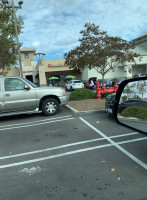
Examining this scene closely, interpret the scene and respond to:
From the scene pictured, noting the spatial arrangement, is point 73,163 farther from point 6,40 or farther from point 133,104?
point 6,40

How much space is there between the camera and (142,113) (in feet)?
7.82

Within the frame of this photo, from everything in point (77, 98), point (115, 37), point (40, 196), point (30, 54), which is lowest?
point (40, 196)

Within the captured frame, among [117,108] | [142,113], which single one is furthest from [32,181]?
[142,113]

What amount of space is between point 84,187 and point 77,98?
30.0ft

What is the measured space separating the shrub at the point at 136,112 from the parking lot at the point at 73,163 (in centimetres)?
99

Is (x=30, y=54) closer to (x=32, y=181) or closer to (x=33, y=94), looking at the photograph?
(x=33, y=94)

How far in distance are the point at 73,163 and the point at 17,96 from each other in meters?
4.71

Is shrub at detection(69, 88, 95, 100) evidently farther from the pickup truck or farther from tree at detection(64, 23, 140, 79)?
the pickup truck

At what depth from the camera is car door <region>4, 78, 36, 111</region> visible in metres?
7.32

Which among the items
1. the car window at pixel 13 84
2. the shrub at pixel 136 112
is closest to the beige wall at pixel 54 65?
the car window at pixel 13 84

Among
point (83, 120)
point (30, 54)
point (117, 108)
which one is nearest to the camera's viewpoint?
point (117, 108)

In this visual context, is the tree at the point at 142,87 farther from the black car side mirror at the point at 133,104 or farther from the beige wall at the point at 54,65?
the beige wall at the point at 54,65

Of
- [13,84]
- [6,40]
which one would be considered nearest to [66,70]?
Result: [6,40]

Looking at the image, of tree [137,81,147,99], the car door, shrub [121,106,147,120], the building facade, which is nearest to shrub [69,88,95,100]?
the car door
